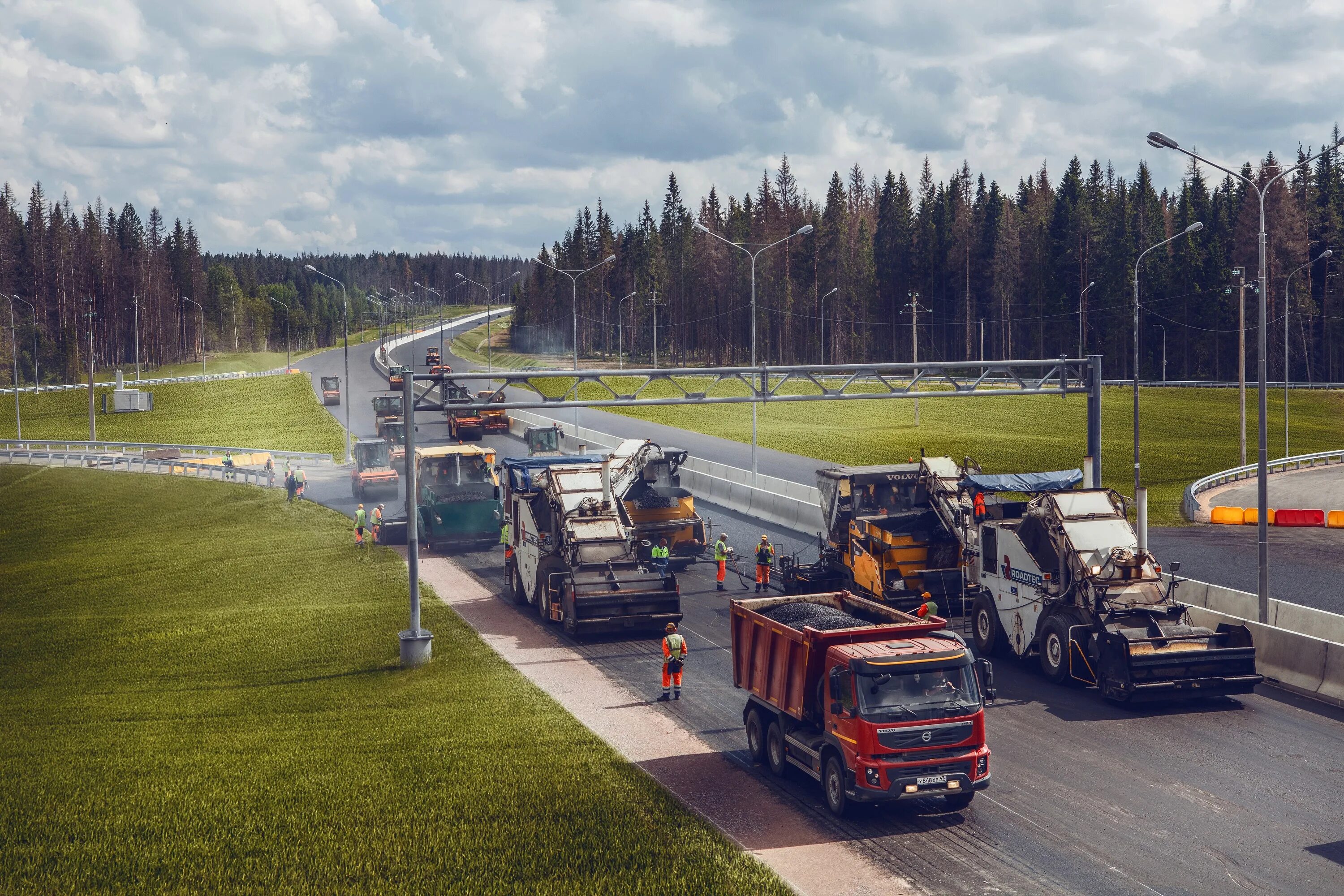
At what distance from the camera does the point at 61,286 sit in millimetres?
131375

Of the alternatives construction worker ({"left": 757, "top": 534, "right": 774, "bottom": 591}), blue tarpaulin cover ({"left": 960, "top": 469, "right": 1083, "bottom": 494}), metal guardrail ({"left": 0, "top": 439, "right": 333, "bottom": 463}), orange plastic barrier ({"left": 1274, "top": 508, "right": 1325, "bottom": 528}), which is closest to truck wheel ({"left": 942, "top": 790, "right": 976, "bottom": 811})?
blue tarpaulin cover ({"left": 960, "top": 469, "right": 1083, "bottom": 494})

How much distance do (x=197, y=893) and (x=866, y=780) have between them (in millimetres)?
7910

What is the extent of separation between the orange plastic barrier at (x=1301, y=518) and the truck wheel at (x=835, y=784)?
3272 cm

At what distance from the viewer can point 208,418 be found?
89.8 metres

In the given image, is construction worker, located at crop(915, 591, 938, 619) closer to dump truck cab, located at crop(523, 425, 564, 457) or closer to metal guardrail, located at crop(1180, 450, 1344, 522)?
metal guardrail, located at crop(1180, 450, 1344, 522)

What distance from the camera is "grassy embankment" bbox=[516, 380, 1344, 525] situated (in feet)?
191

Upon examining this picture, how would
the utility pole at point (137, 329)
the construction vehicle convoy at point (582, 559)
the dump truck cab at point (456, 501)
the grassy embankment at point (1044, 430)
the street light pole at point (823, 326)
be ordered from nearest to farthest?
1. the construction vehicle convoy at point (582, 559)
2. the dump truck cab at point (456, 501)
3. the grassy embankment at point (1044, 430)
4. the street light pole at point (823, 326)
5. the utility pole at point (137, 329)

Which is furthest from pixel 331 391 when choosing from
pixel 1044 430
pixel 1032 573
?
pixel 1032 573

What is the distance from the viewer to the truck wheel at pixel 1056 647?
2106 centimetres

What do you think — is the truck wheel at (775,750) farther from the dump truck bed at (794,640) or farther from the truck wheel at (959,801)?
the truck wheel at (959,801)

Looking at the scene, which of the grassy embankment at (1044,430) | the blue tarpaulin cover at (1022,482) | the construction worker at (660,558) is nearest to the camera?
the blue tarpaulin cover at (1022,482)

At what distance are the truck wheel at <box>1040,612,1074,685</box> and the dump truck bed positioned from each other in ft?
16.5

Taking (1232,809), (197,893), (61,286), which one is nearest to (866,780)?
(1232,809)

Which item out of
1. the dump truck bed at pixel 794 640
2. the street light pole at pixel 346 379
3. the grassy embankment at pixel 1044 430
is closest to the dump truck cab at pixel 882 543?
the dump truck bed at pixel 794 640
